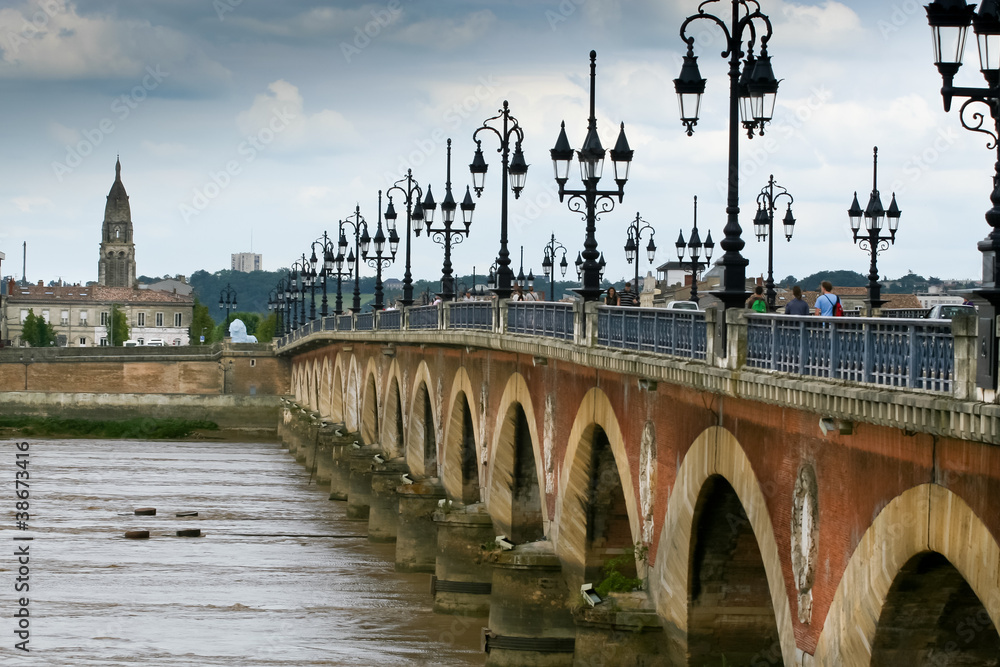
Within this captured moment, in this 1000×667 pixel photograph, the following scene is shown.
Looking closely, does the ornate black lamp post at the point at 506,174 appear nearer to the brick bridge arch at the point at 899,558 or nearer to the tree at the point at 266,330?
the brick bridge arch at the point at 899,558

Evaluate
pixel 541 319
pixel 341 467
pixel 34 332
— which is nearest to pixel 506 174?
pixel 541 319

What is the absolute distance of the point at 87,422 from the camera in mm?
85250

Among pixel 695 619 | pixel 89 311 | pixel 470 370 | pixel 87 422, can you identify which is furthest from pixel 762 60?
pixel 89 311

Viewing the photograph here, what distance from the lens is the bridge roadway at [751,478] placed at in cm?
950

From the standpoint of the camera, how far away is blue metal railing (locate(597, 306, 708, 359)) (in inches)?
587

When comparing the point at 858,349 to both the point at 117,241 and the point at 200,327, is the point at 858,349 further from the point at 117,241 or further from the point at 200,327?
the point at 117,241

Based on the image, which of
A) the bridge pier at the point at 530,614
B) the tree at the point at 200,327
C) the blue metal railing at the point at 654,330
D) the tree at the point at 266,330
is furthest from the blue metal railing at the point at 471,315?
the tree at the point at 200,327

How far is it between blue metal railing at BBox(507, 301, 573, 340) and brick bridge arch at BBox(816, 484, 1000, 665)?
9.98 meters

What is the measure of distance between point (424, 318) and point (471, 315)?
6.17 metres

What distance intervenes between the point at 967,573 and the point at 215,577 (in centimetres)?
2732

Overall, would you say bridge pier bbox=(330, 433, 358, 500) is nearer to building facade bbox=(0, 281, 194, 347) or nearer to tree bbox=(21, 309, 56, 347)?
tree bbox=(21, 309, 56, 347)

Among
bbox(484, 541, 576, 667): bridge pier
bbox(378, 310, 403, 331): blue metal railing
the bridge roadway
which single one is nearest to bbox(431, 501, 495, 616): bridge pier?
the bridge roadway

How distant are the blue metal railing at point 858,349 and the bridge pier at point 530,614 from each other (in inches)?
389

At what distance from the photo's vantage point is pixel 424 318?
3547 centimetres
